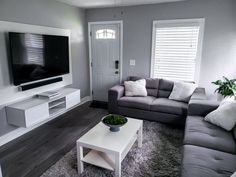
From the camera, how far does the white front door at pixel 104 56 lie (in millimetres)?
4625

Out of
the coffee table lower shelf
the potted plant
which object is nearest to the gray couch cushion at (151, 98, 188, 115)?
the potted plant

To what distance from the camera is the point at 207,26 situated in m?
3.73

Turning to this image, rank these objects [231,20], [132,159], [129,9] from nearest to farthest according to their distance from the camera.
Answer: [132,159], [231,20], [129,9]

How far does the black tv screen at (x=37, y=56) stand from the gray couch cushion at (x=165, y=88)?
2138 mm

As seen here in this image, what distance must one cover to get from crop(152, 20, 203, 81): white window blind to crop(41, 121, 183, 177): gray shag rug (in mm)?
1582

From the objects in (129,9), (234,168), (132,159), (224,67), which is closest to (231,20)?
(224,67)

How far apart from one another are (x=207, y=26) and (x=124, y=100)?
2.29m

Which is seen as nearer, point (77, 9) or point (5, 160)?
point (5, 160)

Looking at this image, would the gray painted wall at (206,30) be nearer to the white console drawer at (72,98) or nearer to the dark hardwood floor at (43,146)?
the white console drawer at (72,98)

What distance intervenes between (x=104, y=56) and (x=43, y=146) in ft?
8.94

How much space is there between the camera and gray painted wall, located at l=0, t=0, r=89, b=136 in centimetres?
294

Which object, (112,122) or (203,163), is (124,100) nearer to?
(112,122)

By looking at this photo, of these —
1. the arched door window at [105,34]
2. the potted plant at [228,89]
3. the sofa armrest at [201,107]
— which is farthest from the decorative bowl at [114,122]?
the arched door window at [105,34]

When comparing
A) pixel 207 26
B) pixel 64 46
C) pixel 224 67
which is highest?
pixel 207 26
